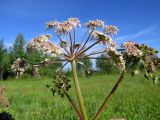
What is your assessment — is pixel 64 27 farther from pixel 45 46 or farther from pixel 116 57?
pixel 116 57

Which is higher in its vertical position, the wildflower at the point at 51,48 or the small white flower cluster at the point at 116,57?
the wildflower at the point at 51,48

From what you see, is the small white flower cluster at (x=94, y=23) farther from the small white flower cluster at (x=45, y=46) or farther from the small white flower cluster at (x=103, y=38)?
the small white flower cluster at (x=45, y=46)

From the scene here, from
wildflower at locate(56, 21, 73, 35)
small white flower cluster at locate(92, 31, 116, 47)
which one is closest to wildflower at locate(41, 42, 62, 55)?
wildflower at locate(56, 21, 73, 35)

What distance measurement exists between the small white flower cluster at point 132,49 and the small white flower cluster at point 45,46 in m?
0.65

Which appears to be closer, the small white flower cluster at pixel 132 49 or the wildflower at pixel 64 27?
the small white flower cluster at pixel 132 49

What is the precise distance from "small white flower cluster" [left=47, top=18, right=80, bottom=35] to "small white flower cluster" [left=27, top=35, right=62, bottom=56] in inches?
6.8

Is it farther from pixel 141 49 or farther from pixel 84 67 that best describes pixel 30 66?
pixel 141 49

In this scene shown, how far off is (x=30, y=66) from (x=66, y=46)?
0.43m

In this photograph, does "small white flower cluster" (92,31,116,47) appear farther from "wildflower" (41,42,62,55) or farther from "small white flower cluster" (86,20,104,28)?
"wildflower" (41,42,62,55)

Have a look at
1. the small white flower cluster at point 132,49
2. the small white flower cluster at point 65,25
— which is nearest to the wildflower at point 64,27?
the small white flower cluster at point 65,25

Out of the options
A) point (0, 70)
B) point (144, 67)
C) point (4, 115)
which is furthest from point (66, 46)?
point (0, 70)

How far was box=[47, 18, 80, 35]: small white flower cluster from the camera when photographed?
4230 mm

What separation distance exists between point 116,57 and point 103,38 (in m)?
0.23

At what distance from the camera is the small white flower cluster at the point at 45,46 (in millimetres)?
4051
